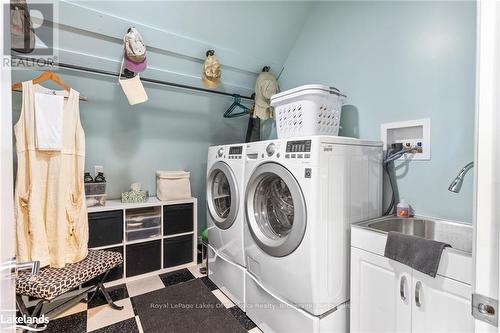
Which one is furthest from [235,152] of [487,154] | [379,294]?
[487,154]

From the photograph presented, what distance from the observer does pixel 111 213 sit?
207 cm

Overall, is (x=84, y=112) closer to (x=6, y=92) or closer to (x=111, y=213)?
(x=111, y=213)

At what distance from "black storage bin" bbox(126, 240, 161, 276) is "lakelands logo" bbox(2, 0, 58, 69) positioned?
169 centimetres

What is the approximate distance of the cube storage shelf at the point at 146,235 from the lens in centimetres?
205

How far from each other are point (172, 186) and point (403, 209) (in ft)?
6.54

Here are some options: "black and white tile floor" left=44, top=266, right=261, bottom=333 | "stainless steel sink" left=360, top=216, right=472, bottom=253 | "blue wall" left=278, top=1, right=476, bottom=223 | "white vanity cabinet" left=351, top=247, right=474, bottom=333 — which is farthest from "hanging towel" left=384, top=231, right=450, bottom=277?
"black and white tile floor" left=44, top=266, right=261, bottom=333

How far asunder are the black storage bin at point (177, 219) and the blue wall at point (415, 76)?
174cm

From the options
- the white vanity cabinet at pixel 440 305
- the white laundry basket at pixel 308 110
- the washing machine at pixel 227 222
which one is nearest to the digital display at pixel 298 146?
the white laundry basket at pixel 308 110

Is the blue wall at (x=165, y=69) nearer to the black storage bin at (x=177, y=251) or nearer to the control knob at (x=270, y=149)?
the black storage bin at (x=177, y=251)

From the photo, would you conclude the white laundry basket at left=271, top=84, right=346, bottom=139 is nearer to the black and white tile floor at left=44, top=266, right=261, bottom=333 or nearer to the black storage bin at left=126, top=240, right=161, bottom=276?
the black and white tile floor at left=44, top=266, right=261, bottom=333

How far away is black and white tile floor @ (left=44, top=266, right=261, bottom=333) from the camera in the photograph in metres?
1.59

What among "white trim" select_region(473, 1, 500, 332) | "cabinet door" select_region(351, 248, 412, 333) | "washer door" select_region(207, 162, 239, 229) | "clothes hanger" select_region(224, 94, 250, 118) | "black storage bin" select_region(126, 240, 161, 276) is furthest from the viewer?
"clothes hanger" select_region(224, 94, 250, 118)

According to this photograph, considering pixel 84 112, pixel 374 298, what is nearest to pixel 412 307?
pixel 374 298

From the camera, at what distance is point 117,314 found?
5.68ft
